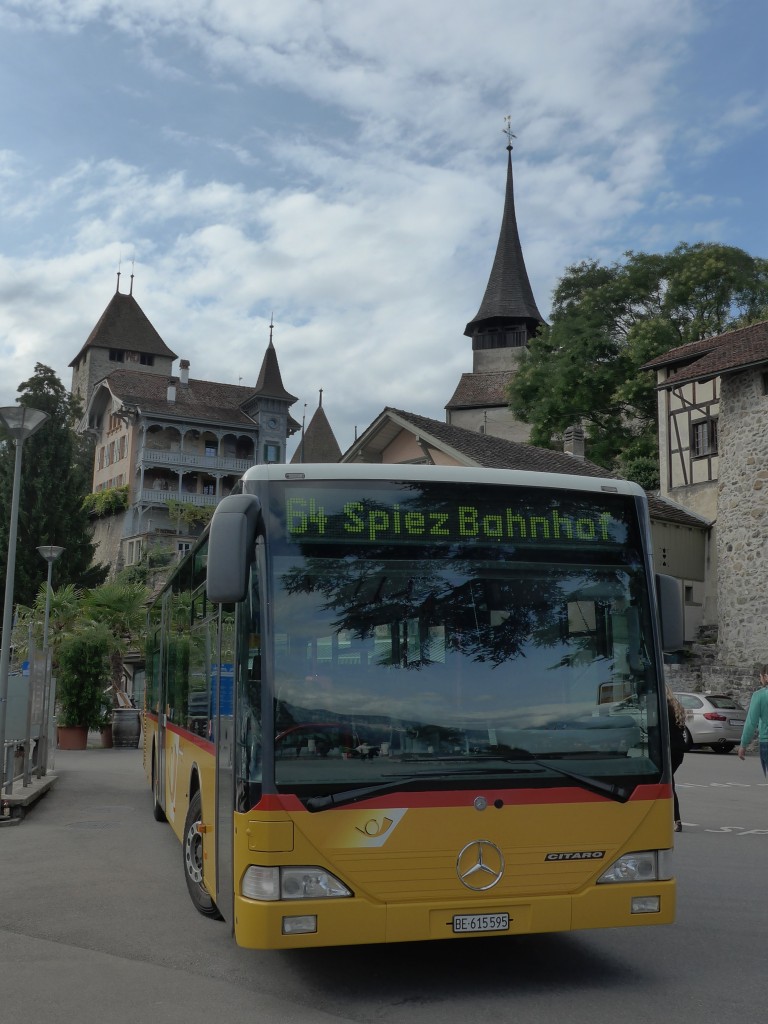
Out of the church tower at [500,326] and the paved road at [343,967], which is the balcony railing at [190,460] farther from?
the paved road at [343,967]

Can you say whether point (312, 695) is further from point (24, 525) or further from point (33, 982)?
point (24, 525)

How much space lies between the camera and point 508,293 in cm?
8606

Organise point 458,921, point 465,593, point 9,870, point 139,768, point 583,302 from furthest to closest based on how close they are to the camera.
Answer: point 583,302, point 139,768, point 9,870, point 465,593, point 458,921

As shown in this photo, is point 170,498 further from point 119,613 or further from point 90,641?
point 90,641

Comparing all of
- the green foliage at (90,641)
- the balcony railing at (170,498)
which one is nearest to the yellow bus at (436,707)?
the green foliage at (90,641)

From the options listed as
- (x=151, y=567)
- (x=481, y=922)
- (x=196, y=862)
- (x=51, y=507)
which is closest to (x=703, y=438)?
(x=51, y=507)

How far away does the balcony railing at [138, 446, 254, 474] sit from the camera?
2972 inches

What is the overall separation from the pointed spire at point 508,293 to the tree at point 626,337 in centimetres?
2901

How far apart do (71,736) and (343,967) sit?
22.4 m

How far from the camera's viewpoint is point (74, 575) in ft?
196

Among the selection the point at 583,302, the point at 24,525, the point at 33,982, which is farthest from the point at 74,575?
the point at 33,982

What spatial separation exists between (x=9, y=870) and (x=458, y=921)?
18.9ft

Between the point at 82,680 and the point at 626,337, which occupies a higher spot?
the point at 626,337

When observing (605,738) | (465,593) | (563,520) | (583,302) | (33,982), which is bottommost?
(33,982)
